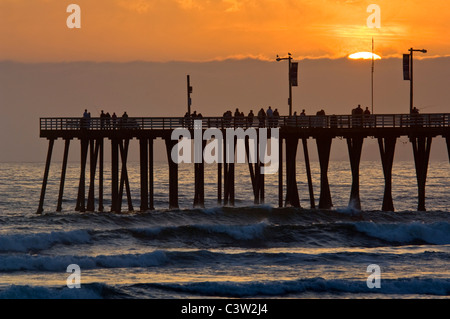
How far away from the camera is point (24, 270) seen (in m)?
36.5

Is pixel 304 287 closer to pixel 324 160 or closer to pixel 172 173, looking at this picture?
pixel 324 160

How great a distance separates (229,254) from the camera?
40625 millimetres

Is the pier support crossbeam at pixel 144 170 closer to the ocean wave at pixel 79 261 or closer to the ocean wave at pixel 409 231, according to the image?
the ocean wave at pixel 409 231

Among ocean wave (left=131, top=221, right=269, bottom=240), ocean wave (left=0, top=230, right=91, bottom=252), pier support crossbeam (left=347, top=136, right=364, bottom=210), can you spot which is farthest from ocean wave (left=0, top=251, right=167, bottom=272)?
pier support crossbeam (left=347, top=136, right=364, bottom=210)

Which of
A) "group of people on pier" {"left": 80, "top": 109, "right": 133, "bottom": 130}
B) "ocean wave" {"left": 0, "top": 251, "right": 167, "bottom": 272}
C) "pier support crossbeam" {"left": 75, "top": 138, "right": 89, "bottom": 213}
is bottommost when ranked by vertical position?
"ocean wave" {"left": 0, "top": 251, "right": 167, "bottom": 272}

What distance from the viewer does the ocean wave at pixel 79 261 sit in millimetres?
36969

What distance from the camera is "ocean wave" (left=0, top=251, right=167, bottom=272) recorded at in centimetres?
3697

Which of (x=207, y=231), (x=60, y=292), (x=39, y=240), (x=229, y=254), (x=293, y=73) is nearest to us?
(x=60, y=292)

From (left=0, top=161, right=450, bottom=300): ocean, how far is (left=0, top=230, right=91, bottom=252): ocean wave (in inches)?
1.8

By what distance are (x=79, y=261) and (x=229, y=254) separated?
6564 millimetres

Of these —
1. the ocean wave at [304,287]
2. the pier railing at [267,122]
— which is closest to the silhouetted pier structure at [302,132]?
the pier railing at [267,122]

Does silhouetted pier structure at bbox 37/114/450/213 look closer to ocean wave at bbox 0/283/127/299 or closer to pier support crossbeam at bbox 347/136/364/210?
pier support crossbeam at bbox 347/136/364/210

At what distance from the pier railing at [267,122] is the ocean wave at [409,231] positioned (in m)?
6.13

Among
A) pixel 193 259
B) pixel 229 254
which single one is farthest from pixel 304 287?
pixel 229 254
